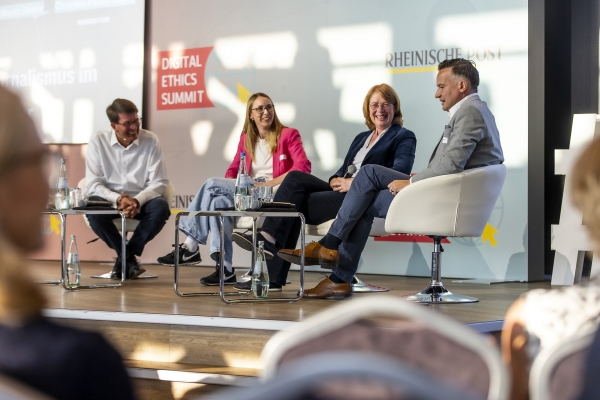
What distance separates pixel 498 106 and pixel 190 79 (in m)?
2.72

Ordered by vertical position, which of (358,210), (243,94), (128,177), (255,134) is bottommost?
(358,210)

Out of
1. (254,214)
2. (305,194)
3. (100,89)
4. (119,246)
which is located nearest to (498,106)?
(305,194)

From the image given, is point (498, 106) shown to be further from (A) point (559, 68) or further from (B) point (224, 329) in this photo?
(B) point (224, 329)

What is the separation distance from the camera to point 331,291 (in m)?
3.89

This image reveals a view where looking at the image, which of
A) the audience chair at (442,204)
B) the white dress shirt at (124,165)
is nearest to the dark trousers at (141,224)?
the white dress shirt at (124,165)

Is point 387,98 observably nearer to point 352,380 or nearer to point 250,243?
point 250,243

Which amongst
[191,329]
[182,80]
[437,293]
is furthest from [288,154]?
[182,80]

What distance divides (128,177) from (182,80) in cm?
156

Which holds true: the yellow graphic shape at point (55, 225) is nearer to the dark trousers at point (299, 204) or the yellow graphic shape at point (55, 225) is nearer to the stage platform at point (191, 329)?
the stage platform at point (191, 329)

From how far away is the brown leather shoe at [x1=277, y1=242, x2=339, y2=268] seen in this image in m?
3.83

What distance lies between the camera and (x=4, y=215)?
90 centimetres

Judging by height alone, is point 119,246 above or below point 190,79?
below

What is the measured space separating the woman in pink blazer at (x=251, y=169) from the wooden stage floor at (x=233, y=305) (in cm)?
21

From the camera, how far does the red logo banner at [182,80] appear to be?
6.43 m
